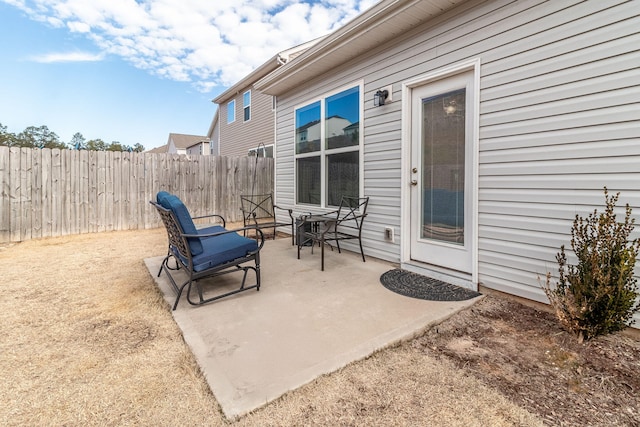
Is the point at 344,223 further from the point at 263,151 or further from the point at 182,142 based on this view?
the point at 182,142

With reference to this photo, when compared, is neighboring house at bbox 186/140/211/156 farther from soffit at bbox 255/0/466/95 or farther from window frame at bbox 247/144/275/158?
soffit at bbox 255/0/466/95

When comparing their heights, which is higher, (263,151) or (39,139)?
(39,139)

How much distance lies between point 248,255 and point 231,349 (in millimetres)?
1076

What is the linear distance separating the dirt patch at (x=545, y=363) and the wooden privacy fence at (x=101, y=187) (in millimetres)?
6621

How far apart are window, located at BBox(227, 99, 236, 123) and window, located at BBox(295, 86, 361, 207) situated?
871 cm

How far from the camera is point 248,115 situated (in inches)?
477

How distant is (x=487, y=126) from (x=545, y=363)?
1.98 meters

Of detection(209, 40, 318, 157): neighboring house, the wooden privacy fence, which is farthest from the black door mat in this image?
detection(209, 40, 318, 157): neighboring house

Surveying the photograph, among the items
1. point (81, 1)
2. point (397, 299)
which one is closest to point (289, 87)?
point (397, 299)

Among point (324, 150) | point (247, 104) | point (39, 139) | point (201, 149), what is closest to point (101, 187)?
point (324, 150)

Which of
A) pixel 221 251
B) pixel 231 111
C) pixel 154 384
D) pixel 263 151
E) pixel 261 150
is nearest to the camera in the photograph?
pixel 154 384

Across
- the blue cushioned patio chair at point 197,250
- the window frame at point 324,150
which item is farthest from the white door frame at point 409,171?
the blue cushioned patio chair at point 197,250

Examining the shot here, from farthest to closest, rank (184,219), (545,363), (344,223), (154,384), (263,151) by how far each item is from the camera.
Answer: (263,151), (344,223), (184,219), (545,363), (154,384)

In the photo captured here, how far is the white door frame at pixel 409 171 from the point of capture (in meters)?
2.86
